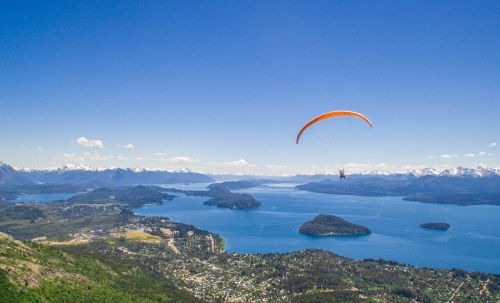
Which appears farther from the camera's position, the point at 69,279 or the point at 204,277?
the point at 204,277

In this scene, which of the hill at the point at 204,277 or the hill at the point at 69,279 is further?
the hill at the point at 204,277

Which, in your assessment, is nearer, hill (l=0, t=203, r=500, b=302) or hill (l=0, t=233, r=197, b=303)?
hill (l=0, t=233, r=197, b=303)

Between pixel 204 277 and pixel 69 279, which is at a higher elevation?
pixel 69 279

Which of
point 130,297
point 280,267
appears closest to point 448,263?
point 280,267

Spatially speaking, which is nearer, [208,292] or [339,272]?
[208,292]

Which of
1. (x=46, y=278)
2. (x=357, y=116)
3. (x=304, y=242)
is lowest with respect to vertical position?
(x=304, y=242)

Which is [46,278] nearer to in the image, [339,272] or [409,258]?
[339,272]

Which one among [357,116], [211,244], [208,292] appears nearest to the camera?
[357,116]

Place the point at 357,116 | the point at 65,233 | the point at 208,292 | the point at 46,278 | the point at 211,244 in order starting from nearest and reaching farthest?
the point at 357,116, the point at 46,278, the point at 208,292, the point at 211,244, the point at 65,233

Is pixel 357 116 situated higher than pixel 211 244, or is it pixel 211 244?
pixel 357 116

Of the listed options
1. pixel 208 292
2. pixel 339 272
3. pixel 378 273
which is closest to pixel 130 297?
pixel 208 292
